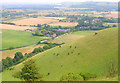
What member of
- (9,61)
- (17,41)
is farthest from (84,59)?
(17,41)

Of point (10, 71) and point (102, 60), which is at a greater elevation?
point (102, 60)

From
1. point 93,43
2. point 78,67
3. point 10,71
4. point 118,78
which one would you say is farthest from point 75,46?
point 118,78

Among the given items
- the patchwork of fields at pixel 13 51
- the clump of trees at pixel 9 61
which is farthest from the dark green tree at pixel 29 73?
the patchwork of fields at pixel 13 51

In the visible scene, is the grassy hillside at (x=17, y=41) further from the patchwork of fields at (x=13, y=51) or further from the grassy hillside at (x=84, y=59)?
the grassy hillside at (x=84, y=59)

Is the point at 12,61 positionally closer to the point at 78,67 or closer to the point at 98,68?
the point at 78,67

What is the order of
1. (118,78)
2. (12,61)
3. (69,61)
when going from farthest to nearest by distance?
1. (12,61)
2. (69,61)
3. (118,78)

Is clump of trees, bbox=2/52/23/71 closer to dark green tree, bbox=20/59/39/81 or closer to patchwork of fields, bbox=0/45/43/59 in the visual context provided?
patchwork of fields, bbox=0/45/43/59

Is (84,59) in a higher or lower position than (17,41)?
higher

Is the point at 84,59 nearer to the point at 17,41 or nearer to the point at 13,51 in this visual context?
the point at 13,51
